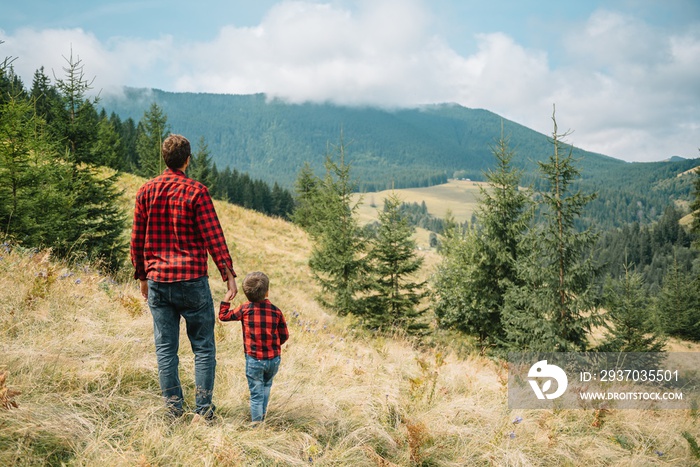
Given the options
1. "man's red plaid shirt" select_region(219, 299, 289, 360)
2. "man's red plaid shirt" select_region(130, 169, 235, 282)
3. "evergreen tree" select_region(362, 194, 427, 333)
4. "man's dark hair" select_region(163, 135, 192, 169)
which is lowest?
"evergreen tree" select_region(362, 194, 427, 333)

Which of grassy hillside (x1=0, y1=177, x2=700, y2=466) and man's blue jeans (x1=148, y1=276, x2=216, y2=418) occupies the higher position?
man's blue jeans (x1=148, y1=276, x2=216, y2=418)

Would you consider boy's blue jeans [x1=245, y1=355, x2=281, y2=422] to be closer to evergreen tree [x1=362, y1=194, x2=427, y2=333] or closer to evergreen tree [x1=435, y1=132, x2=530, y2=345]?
evergreen tree [x1=362, y1=194, x2=427, y2=333]

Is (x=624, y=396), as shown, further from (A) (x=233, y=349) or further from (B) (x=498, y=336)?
(B) (x=498, y=336)

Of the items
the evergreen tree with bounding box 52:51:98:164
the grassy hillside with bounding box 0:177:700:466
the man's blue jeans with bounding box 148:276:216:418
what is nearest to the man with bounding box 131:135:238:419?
the man's blue jeans with bounding box 148:276:216:418

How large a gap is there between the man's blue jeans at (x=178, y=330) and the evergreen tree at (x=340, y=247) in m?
11.2

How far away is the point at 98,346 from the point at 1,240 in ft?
15.6

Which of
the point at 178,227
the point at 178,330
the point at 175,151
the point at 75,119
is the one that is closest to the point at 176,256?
the point at 178,227

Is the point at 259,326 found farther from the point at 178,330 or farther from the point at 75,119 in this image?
the point at 75,119

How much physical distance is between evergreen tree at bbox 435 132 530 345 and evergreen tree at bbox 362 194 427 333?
199 centimetres

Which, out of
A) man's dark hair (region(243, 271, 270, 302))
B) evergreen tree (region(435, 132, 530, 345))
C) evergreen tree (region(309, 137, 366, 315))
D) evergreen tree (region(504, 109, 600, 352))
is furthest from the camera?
evergreen tree (region(309, 137, 366, 315))

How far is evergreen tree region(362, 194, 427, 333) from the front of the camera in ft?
47.3

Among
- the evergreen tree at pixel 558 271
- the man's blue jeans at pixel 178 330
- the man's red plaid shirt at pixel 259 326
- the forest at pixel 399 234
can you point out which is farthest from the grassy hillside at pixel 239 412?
the evergreen tree at pixel 558 271

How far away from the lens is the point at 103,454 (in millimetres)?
2781

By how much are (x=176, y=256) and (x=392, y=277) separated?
39.5ft
